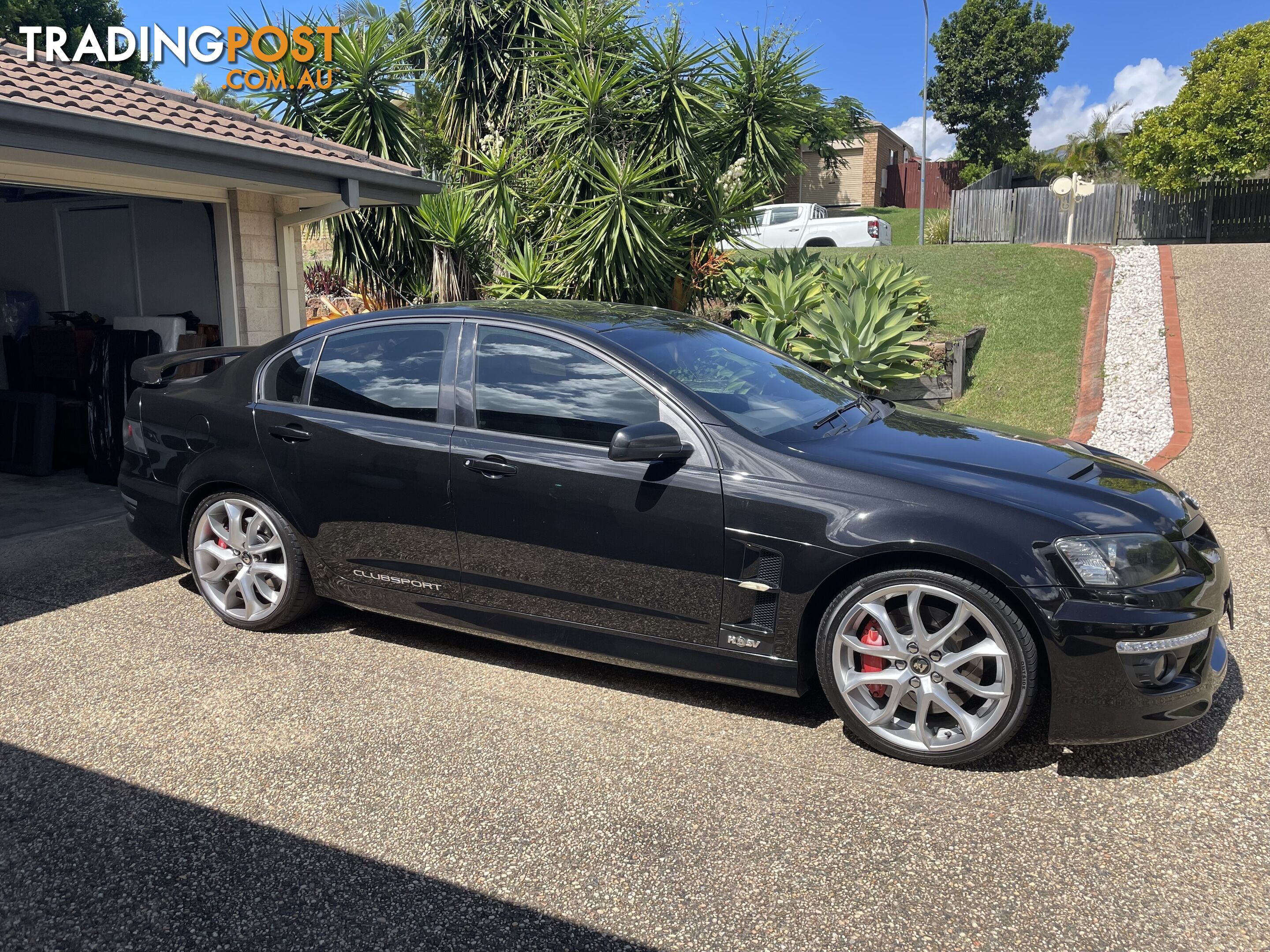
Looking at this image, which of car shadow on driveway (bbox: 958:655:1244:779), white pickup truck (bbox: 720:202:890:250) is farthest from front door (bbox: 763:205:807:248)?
car shadow on driveway (bbox: 958:655:1244:779)

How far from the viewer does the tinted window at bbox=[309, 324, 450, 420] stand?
4.11 meters

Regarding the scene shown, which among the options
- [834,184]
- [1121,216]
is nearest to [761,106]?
[1121,216]

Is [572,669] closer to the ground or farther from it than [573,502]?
closer to the ground

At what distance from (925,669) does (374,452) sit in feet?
7.84

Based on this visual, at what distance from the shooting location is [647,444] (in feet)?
11.2

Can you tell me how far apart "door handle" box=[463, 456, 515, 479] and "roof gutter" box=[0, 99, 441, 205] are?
3.73m

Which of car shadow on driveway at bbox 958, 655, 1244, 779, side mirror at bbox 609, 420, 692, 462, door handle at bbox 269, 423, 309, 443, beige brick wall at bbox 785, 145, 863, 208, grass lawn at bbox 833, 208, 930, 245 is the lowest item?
car shadow on driveway at bbox 958, 655, 1244, 779

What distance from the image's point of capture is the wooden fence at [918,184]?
146 feet

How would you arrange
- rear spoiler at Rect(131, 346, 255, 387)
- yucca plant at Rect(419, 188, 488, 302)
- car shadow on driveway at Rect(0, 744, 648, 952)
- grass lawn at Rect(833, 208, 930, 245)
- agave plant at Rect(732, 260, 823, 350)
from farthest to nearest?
grass lawn at Rect(833, 208, 930, 245)
yucca plant at Rect(419, 188, 488, 302)
agave plant at Rect(732, 260, 823, 350)
rear spoiler at Rect(131, 346, 255, 387)
car shadow on driveway at Rect(0, 744, 648, 952)

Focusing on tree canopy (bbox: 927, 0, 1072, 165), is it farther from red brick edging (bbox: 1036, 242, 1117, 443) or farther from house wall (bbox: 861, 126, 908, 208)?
red brick edging (bbox: 1036, 242, 1117, 443)

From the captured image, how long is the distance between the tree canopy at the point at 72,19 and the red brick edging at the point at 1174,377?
1212 inches

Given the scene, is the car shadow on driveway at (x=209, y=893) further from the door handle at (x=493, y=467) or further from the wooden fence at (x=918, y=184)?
the wooden fence at (x=918, y=184)

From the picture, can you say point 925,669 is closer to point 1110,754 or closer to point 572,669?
point 1110,754

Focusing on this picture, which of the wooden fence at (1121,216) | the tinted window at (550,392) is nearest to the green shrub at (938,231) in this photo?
the wooden fence at (1121,216)
